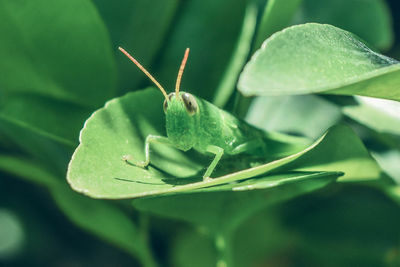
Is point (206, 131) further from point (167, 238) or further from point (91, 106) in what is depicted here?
point (167, 238)

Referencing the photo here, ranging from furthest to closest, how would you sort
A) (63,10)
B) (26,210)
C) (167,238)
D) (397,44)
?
(397,44) → (26,210) → (167,238) → (63,10)

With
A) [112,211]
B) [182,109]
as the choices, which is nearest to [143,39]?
[182,109]

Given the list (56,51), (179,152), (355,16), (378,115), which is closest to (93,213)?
(179,152)

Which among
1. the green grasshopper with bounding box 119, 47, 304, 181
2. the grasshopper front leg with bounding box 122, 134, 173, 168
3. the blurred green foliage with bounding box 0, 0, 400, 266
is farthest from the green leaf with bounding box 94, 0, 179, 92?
the grasshopper front leg with bounding box 122, 134, 173, 168

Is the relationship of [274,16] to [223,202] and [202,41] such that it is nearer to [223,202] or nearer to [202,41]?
[202,41]

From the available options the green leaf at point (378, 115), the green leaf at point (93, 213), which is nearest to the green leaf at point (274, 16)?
the green leaf at point (378, 115)

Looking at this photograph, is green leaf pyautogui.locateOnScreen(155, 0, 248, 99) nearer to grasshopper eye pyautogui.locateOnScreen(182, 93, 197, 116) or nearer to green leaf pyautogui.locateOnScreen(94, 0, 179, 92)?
green leaf pyautogui.locateOnScreen(94, 0, 179, 92)

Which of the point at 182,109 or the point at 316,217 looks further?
the point at 316,217
